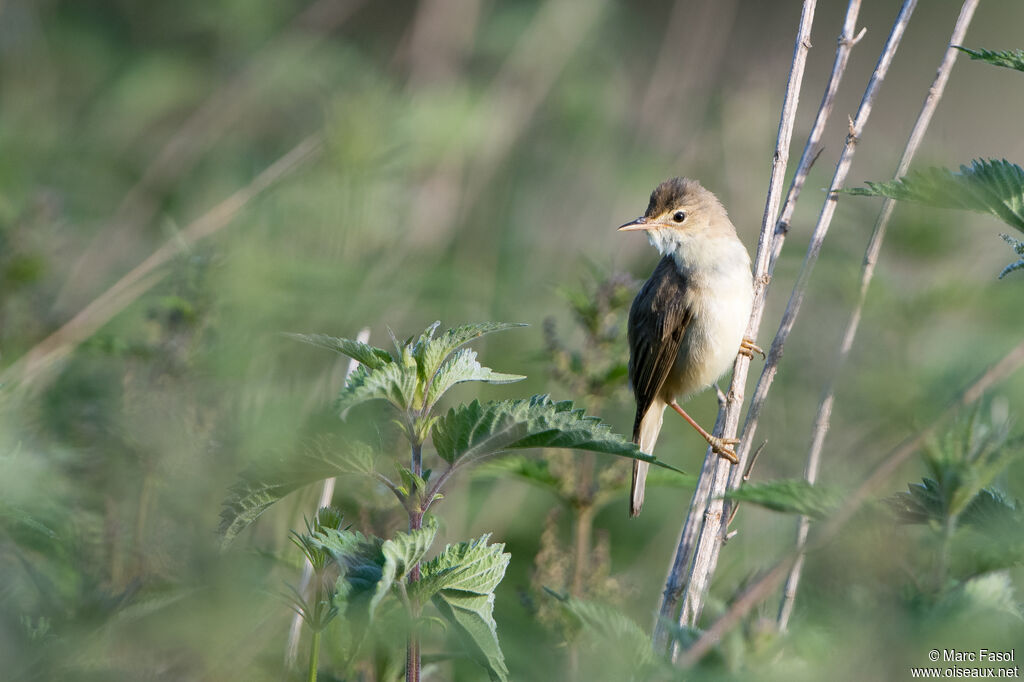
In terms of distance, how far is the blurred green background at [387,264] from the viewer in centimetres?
193

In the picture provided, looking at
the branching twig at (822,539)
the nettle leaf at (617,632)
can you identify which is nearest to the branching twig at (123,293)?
the nettle leaf at (617,632)

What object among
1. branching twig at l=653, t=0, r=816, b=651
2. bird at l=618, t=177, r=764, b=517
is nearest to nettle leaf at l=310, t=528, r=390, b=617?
branching twig at l=653, t=0, r=816, b=651

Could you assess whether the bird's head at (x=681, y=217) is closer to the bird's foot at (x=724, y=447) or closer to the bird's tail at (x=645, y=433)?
the bird's tail at (x=645, y=433)

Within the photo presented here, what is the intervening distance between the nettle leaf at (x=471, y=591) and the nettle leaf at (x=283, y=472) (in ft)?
0.62

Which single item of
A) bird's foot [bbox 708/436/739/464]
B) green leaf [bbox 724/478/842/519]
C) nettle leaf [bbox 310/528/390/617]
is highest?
bird's foot [bbox 708/436/739/464]

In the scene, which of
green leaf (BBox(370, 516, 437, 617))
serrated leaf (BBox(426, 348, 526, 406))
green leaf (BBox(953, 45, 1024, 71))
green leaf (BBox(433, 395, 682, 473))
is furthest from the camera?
green leaf (BBox(953, 45, 1024, 71))

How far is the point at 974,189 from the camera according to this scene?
1.69m

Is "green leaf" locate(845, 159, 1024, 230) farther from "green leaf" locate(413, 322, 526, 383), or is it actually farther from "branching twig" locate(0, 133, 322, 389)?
"branching twig" locate(0, 133, 322, 389)

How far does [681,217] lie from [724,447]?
113 centimetres

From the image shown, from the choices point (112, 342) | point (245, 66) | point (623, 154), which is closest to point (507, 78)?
point (623, 154)

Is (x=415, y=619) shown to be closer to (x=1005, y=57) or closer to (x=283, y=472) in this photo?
(x=283, y=472)

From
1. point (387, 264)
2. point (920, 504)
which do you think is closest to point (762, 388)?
point (920, 504)

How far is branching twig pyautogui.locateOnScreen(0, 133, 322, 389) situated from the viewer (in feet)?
9.06

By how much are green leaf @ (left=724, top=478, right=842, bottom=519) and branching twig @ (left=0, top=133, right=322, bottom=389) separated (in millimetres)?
1953
